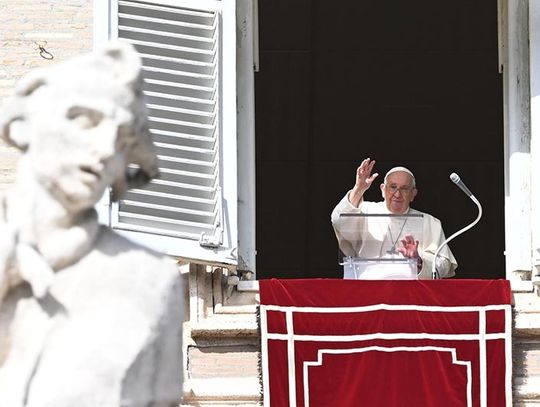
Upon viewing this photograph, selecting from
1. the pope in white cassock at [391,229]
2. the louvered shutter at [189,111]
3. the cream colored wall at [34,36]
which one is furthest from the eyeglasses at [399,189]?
the cream colored wall at [34,36]

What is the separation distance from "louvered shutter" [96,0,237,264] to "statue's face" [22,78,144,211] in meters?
6.89

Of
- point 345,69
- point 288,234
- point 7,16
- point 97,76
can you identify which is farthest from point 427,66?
point 97,76

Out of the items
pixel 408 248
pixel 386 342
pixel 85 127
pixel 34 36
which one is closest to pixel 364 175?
pixel 408 248

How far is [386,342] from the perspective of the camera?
536 inches

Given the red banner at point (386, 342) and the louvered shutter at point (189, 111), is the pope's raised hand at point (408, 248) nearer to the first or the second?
the red banner at point (386, 342)

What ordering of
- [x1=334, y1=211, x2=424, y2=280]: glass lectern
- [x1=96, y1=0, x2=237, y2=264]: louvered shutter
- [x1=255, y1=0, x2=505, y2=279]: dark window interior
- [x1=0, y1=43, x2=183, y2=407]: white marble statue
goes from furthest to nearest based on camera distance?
[x1=255, y1=0, x2=505, y2=279]: dark window interior, [x1=334, y1=211, x2=424, y2=280]: glass lectern, [x1=96, y1=0, x2=237, y2=264]: louvered shutter, [x1=0, y1=43, x2=183, y2=407]: white marble statue

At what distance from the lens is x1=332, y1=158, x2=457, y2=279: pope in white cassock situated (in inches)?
551

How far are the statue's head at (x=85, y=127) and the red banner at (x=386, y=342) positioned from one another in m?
7.33

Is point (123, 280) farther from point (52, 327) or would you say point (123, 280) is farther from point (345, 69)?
point (345, 69)

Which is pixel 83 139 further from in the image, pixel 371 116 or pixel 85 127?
pixel 371 116

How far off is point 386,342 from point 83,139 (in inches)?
299

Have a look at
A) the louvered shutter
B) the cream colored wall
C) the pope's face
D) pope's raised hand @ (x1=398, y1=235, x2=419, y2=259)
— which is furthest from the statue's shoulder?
the pope's face

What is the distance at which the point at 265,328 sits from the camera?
13516 mm

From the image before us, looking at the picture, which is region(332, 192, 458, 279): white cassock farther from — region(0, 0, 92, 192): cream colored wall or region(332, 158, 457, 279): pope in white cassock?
region(0, 0, 92, 192): cream colored wall
